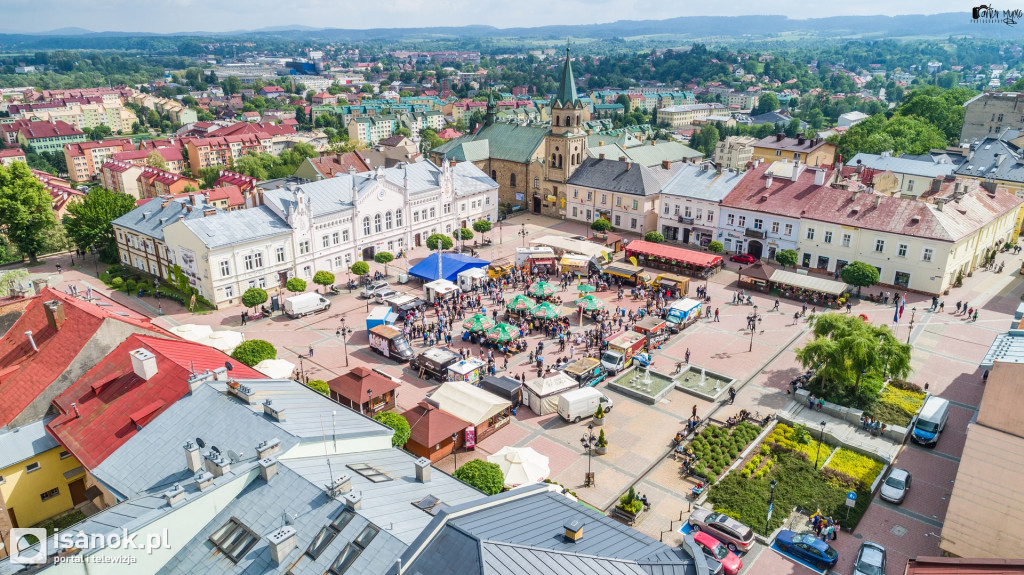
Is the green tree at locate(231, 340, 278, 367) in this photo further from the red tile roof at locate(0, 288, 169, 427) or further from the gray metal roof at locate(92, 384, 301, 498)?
the gray metal roof at locate(92, 384, 301, 498)

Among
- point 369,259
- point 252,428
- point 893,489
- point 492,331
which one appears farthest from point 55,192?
point 893,489

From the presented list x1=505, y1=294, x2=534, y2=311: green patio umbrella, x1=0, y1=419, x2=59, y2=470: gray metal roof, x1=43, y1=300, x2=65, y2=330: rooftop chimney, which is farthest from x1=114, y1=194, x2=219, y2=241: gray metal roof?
x1=0, y1=419, x2=59, y2=470: gray metal roof

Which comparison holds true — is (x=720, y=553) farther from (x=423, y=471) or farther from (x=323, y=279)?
(x=323, y=279)

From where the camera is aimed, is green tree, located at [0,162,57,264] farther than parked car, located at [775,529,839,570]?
Yes

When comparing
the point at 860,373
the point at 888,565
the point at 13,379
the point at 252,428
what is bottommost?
the point at 888,565

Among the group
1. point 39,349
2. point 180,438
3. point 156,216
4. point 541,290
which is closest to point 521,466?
point 180,438

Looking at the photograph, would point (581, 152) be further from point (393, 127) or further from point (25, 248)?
point (393, 127)
